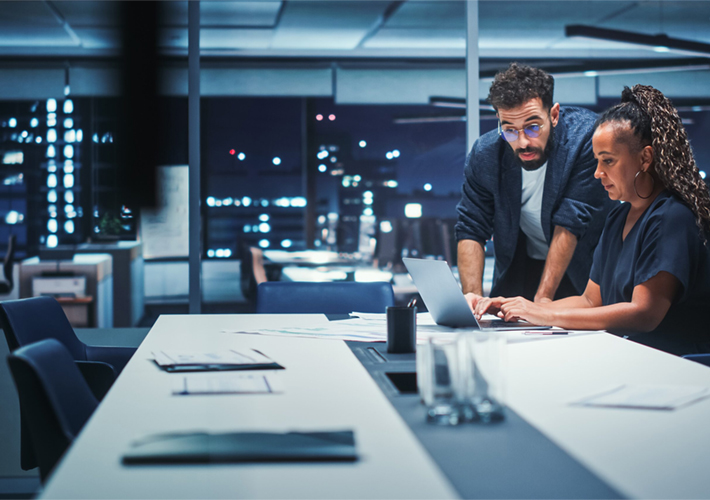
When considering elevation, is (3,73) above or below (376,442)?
above

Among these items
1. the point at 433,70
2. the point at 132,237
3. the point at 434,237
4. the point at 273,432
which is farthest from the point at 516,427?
the point at 433,70

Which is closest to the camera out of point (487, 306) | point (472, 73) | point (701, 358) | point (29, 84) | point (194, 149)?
point (701, 358)

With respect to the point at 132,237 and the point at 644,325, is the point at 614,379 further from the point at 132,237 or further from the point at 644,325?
the point at 132,237

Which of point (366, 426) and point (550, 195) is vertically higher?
point (550, 195)

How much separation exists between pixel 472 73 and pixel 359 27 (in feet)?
6.01

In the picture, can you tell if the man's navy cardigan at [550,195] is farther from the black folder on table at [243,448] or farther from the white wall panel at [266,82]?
the white wall panel at [266,82]

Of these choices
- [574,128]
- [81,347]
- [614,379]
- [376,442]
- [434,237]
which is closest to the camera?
[376,442]

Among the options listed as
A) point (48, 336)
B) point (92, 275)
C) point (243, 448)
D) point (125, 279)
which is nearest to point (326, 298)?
point (48, 336)

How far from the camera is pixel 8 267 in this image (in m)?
5.11

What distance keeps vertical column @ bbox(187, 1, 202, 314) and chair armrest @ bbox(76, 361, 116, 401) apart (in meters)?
1.67

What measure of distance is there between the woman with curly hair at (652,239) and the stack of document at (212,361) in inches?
33.0

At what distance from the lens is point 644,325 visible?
185 cm

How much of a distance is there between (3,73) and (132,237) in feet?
5.06

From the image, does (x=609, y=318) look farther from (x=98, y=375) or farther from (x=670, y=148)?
(x=98, y=375)
